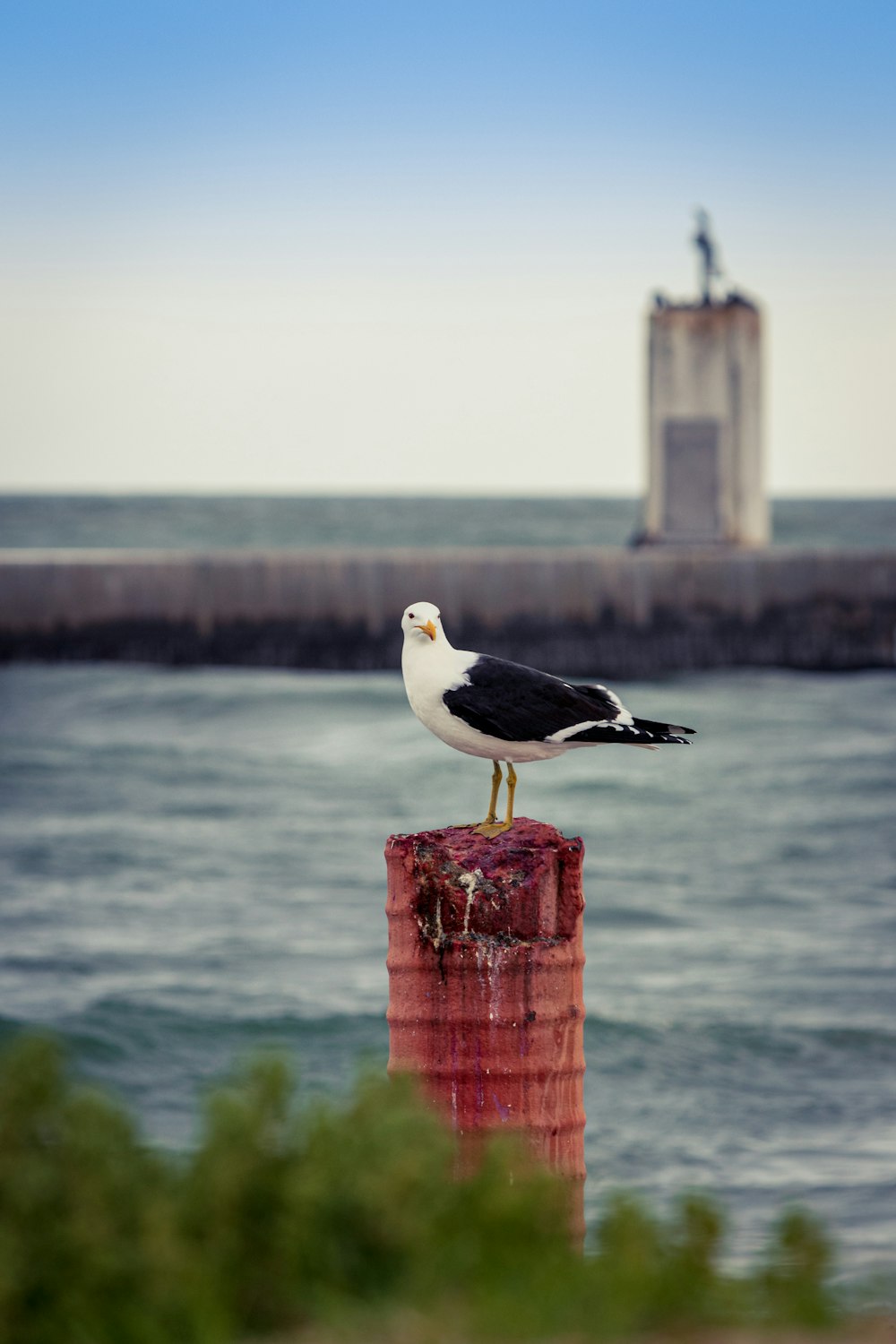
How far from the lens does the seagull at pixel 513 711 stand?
4445 mm

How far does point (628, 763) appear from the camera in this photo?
26219 mm

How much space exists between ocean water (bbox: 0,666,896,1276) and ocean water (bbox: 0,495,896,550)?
5298 centimetres

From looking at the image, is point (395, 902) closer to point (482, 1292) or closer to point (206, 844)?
point (482, 1292)

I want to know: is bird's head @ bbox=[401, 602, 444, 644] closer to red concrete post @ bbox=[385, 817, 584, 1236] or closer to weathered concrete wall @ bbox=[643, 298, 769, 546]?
red concrete post @ bbox=[385, 817, 584, 1236]

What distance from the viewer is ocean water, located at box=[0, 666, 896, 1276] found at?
33.7 feet

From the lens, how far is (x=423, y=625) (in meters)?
4.64

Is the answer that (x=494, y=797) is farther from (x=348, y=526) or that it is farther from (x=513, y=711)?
(x=348, y=526)

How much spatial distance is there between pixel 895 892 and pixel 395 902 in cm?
1356

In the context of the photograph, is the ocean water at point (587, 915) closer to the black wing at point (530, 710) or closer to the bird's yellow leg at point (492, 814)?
the bird's yellow leg at point (492, 814)

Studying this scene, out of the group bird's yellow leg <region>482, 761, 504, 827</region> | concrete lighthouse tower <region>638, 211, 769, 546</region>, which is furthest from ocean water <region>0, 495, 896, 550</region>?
bird's yellow leg <region>482, 761, 504, 827</region>

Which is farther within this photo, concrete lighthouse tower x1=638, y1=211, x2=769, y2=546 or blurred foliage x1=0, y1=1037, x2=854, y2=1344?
concrete lighthouse tower x1=638, y1=211, x2=769, y2=546

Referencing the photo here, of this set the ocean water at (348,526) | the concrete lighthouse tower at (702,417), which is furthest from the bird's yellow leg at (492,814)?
the ocean water at (348,526)

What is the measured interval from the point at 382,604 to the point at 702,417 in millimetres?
8222

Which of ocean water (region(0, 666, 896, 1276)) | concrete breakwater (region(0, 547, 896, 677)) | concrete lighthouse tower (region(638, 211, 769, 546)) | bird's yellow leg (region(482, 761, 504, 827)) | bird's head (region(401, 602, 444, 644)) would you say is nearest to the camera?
bird's yellow leg (region(482, 761, 504, 827))
